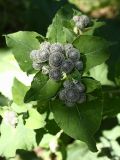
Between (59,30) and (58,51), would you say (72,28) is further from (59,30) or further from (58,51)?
(58,51)

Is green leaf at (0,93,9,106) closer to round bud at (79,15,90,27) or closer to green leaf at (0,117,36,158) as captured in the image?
green leaf at (0,117,36,158)

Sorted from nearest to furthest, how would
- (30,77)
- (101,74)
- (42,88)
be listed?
(42,88) → (30,77) → (101,74)

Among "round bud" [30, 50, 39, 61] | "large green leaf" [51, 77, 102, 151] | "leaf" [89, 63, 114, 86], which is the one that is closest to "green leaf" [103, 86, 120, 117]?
"leaf" [89, 63, 114, 86]

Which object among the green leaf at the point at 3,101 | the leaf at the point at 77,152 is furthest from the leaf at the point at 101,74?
the green leaf at the point at 3,101

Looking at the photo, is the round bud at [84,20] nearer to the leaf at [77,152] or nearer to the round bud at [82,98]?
the round bud at [82,98]

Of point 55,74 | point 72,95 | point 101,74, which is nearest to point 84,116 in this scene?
point 72,95

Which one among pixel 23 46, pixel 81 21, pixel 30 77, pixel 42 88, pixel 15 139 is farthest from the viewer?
pixel 30 77

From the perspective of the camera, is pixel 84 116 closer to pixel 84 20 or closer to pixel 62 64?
pixel 62 64

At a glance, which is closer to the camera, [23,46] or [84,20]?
[23,46]

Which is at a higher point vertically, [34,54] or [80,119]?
[34,54]
